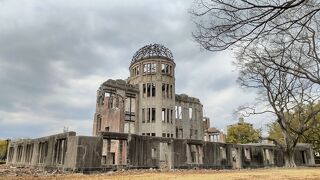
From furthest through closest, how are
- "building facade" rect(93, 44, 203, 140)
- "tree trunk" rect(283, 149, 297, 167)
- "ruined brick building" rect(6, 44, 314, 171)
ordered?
"building facade" rect(93, 44, 203, 140)
"tree trunk" rect(283, 149, 297, 167)
"ruined brick building" rect(6, 44, 314, 171)

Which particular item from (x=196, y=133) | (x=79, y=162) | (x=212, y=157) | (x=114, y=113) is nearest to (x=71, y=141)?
(x=79, y=162)

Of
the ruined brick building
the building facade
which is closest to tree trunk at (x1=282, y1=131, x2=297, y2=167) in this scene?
the ruined brick building

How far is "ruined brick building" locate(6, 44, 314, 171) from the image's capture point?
18761mm

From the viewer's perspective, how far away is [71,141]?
17953 mm

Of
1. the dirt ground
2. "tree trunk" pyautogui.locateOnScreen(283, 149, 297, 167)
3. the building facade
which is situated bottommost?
the dirt ground

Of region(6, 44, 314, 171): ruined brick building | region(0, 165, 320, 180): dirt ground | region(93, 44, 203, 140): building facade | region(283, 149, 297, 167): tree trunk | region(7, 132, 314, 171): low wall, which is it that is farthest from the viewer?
region(93, 44, 203, 140): building facade

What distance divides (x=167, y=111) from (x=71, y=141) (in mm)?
23099

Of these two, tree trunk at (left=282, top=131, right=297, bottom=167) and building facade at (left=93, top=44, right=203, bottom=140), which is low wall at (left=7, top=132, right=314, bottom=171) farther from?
building facade at (left=93, top=44, right=203, bottom=140)

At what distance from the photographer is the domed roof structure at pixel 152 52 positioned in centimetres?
4147

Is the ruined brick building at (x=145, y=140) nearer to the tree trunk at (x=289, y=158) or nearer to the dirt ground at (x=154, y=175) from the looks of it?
the tree trunk at (x=289, y=158)

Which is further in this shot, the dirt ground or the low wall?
the low wall

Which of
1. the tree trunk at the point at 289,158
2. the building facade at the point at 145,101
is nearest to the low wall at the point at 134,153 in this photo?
the tree trunk at the point at 289,158

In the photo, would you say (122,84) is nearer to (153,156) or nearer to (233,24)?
(153,156)

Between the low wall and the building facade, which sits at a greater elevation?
the building facade
